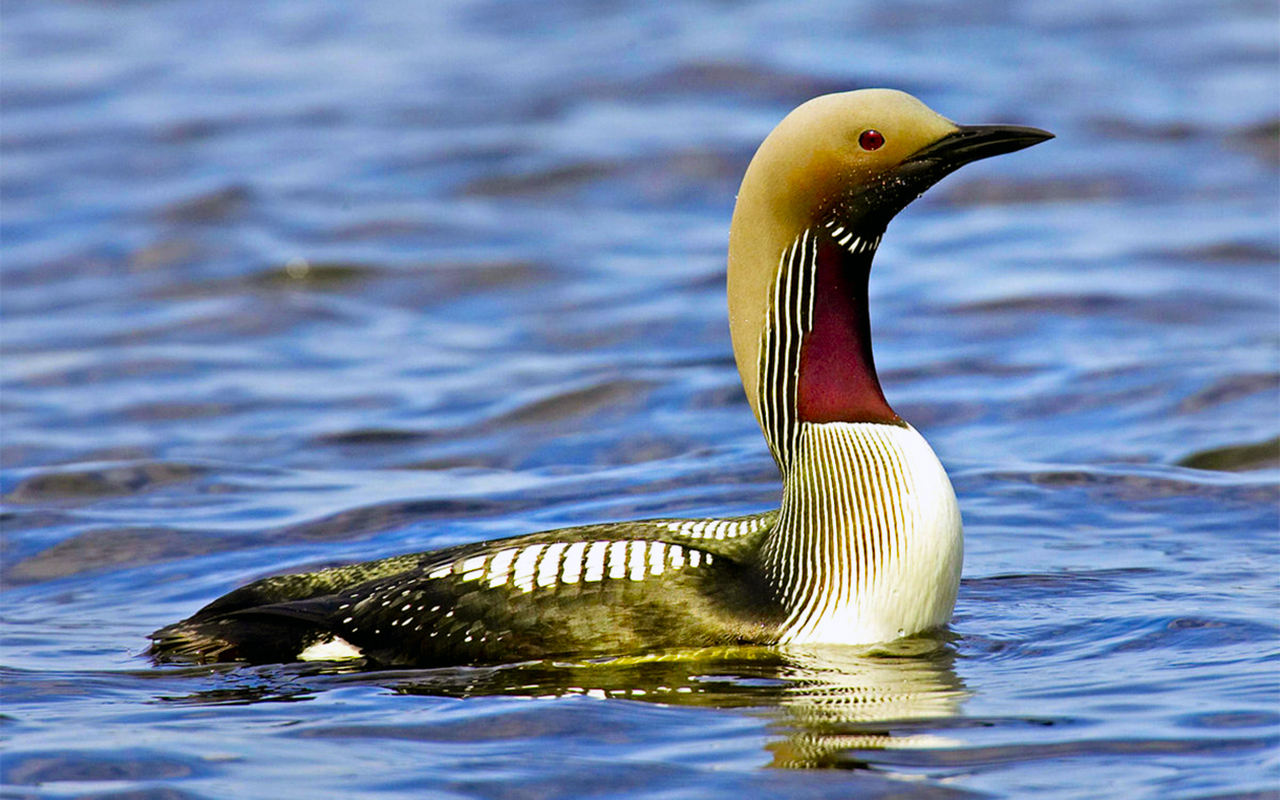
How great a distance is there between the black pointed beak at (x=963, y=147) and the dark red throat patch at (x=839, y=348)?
0.96 feet

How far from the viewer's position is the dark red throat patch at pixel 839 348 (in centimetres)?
531

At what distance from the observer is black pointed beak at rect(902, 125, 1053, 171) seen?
17.2 ft

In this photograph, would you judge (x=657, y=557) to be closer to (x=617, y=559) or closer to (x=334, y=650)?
(x=617, y=559)

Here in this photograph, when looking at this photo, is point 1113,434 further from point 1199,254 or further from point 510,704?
point 510,704

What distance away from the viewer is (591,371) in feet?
32.0

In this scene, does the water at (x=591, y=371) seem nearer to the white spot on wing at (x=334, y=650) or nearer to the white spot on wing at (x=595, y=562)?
the white spot on wing at (x=334, y=650)

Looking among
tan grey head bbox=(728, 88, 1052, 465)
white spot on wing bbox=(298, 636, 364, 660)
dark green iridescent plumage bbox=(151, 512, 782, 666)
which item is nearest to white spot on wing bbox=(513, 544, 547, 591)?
dark green iridescent plumage bbox=(151, 512, 782, 666)

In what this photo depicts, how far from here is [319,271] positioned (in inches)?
470

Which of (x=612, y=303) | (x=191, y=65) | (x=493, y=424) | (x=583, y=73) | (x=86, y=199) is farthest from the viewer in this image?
(x=191, y=65)

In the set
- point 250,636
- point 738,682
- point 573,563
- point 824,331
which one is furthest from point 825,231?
point 250,636

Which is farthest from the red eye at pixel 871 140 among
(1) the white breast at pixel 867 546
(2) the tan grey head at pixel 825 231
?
(1) the white breast at pixel 867 546

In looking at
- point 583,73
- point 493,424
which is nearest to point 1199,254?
point 493,424

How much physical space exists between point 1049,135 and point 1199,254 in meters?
6.44

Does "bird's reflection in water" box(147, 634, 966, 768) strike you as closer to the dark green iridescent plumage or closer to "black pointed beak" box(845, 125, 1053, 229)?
the dark green iridescent plumage
